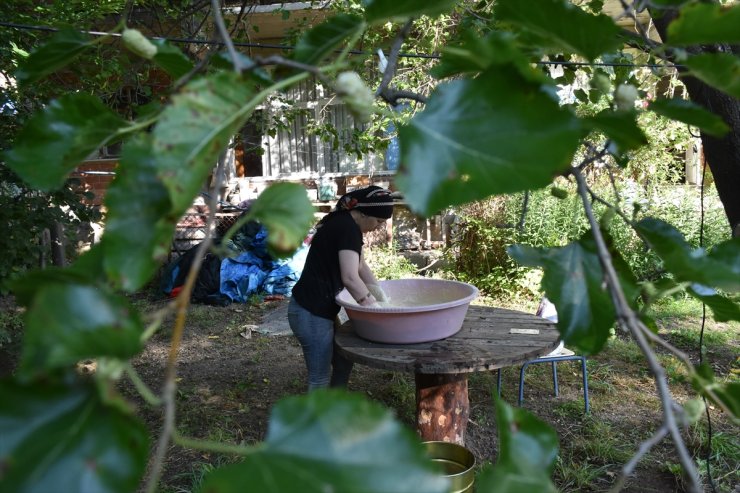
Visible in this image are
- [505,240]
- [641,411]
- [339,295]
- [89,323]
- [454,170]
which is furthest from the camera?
[505,240]

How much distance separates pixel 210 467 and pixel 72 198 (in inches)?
59.5

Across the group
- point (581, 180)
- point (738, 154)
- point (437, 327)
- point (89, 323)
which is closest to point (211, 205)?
point (89, 323)

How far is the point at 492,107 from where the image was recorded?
1.33 ft

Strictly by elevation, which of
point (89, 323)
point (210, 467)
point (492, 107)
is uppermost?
point (492, 107)

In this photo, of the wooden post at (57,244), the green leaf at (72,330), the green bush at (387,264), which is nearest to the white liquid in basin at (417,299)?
the wooden post at (57,244)

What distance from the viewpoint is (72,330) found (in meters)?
0.28

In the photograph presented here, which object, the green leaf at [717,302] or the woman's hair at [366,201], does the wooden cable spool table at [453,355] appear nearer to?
the woman's hair at [366,201]

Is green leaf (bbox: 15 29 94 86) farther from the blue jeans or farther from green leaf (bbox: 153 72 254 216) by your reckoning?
the blue jeans

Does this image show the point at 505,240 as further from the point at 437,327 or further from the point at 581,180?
the point at 581,180

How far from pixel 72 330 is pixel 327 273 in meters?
3.09

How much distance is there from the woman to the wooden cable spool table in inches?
6.3

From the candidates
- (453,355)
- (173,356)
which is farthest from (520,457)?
(453,355)

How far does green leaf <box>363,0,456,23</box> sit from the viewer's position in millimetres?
464

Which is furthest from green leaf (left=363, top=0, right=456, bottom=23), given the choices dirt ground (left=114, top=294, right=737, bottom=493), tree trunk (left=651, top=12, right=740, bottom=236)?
dirt ground (left=114, top=294, right=737, bottom=493)
